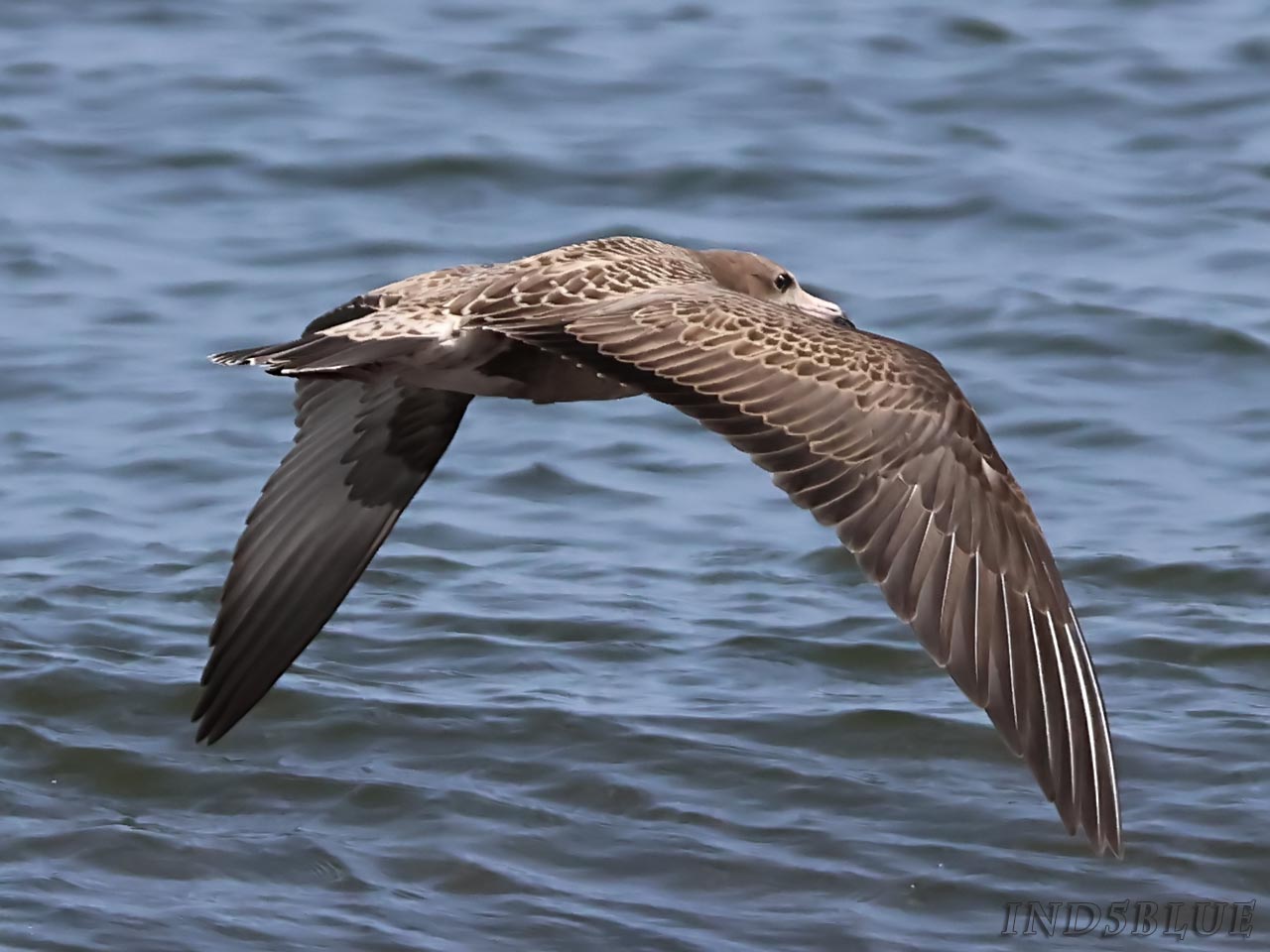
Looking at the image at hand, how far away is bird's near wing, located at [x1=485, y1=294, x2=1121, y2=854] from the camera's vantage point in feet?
15.9

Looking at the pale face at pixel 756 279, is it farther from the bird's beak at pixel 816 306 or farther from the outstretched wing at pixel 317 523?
the outstretched wing at pixel 317 523

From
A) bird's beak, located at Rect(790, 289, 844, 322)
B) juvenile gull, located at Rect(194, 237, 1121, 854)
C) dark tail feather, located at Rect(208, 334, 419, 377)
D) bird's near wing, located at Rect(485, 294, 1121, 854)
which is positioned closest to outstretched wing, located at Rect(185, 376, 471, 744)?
juvenile gull, located at Rect(194, 237, 1121, 854)

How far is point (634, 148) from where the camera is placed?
11.4 meters

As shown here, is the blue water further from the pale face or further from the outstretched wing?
the pale face

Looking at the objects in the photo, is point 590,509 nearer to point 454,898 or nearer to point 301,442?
point 301,442

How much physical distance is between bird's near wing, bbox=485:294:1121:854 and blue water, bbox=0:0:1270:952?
88 cm

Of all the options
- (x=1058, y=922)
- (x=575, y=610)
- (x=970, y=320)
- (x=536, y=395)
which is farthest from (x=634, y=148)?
(x=1058, y=922)

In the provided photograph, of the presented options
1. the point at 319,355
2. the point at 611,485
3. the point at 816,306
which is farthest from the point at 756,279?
the point at 611,485

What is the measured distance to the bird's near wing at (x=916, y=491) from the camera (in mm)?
4848

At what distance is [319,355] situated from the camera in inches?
214

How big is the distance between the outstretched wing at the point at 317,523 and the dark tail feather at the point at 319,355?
719 millimetres

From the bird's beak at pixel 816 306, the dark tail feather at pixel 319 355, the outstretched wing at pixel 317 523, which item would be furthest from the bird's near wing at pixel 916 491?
the outstretched wing at pixel 317 523

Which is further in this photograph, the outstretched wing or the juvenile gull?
the outstretched wing

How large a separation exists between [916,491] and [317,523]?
1991 mm
